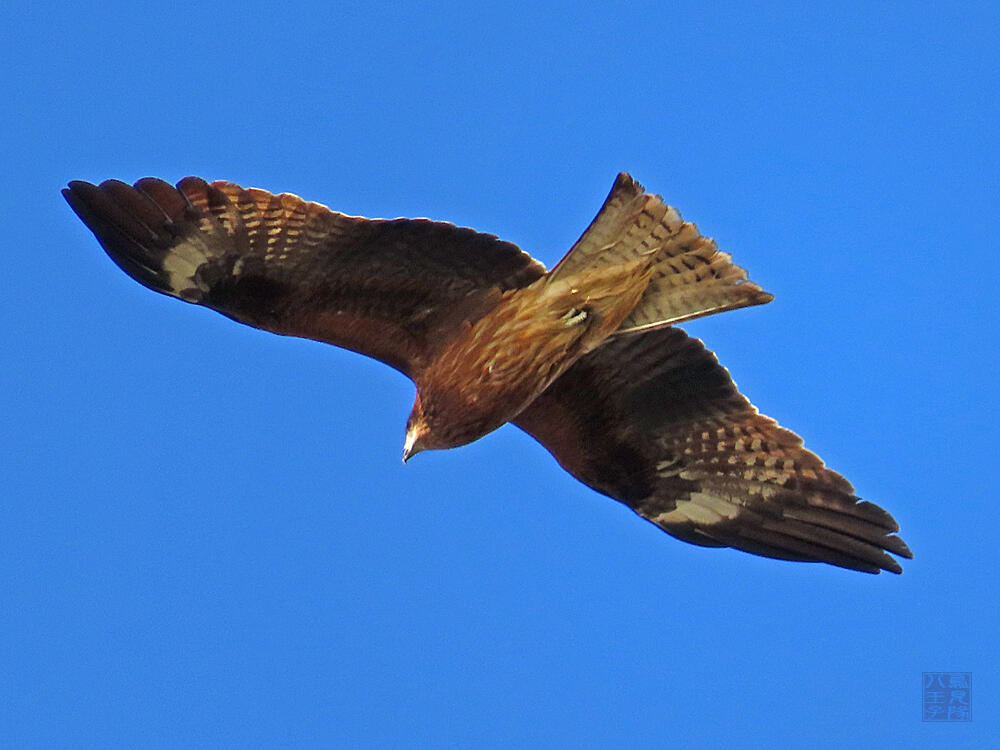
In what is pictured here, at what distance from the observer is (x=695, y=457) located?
32.8 ft

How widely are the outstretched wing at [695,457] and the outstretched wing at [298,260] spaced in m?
1.13

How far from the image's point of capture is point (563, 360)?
9.01m

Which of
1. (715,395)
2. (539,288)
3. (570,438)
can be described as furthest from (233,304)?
(715,395)

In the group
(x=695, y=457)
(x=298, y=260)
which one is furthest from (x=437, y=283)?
(x=695, y=457)

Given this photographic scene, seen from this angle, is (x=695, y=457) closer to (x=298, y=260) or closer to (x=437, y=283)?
(x=437, y=283)

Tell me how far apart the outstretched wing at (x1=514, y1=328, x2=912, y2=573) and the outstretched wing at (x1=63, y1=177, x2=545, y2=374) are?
113cm

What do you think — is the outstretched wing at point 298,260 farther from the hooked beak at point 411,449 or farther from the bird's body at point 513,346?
the hooked beak at point 411,449

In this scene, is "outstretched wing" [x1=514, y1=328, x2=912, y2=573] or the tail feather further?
"outstretched wing" [x1=514, y1=328, x2=912, y2=573]

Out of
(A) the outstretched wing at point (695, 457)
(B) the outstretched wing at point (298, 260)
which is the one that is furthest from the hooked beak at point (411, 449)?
(A) the outstretched wing at point (695, 457)

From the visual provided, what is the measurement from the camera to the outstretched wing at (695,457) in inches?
378

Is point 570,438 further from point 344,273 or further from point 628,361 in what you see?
point 344,273

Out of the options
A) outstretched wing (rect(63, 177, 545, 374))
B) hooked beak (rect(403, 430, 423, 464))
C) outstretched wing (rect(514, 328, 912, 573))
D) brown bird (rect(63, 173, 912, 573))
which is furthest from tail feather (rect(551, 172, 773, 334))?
hooked beak (rect(403, 430, 423, 464))

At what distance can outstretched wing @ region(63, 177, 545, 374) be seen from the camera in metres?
8.50

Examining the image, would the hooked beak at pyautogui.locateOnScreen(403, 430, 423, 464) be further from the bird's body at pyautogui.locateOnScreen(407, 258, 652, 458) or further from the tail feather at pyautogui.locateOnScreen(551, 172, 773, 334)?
the tail feather at pyautogui.locateOnScreen(551, 172, 773, 334)
